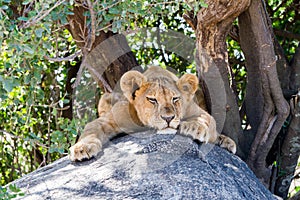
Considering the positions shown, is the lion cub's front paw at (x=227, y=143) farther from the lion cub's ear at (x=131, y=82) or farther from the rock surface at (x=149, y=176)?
the lion cub's ear at (x=131, y=82)

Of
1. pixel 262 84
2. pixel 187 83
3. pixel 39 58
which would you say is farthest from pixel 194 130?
pixel 262 84

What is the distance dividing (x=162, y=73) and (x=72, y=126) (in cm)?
131

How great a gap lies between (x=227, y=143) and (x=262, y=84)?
2.73ft

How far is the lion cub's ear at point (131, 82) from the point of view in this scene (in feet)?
18.1

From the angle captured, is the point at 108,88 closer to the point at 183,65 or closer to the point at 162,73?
the point at 162,73

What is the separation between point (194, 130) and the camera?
5.02m

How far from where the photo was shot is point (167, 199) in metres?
4.17

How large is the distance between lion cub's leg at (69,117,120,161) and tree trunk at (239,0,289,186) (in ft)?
5.25

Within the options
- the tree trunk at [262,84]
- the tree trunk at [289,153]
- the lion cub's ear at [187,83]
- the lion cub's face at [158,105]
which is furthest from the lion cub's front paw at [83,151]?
the tree trunk at [289,153]

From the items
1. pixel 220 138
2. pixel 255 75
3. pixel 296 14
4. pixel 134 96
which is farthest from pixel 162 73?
pixel 296 14

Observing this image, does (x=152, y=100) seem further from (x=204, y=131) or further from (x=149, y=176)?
(x=149, y=176)

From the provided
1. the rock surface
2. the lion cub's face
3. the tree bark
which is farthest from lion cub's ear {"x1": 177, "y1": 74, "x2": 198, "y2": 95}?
the tree bark

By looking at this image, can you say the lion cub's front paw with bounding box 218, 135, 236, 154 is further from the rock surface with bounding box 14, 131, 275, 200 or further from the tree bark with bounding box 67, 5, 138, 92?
the tree bark with bounding box 67, 5, 138, 92

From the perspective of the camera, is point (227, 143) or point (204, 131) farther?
point (227, 143)
